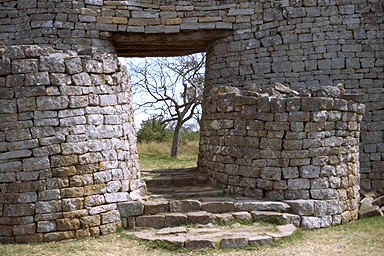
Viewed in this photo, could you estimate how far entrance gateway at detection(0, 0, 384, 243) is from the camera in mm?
5676

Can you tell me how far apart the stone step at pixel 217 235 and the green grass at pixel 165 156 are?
4547 mm

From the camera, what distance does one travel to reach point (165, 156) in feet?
44.1

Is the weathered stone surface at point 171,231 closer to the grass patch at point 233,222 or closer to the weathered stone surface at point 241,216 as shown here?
the grass patch at point 233,222

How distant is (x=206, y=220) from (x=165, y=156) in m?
7.39

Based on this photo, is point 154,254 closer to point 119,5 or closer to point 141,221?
point 141,221

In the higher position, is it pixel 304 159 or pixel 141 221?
pixel 304 159

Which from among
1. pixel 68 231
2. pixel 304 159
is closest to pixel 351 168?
pixel 304 159

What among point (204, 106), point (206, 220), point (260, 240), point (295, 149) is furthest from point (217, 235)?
point (204, 106)

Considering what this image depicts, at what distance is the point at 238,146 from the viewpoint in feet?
23.0

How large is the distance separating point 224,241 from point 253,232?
572 millimetres

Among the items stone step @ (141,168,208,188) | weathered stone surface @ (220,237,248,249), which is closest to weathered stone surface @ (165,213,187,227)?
weathered stone surface @ (220,237,248,249)

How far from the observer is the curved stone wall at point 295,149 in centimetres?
655

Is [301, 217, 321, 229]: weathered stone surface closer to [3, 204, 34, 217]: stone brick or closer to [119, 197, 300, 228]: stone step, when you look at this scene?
[119, 197, 300, 228]: stone step

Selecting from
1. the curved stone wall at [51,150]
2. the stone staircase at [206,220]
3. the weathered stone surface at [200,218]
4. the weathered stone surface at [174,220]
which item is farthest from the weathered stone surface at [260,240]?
the curved stone wall at [51,150]
